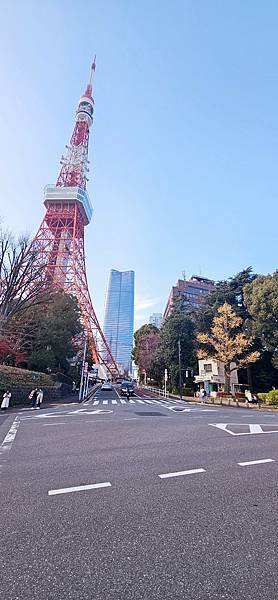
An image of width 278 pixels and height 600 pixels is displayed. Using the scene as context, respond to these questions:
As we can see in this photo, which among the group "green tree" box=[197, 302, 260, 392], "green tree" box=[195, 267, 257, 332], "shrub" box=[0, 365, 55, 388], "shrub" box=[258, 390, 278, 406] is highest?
"green tree" box=[195, 267, 257, 332]

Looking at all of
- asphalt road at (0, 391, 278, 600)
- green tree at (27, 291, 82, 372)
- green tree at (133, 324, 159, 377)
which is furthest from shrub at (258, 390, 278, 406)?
green tree at (133, 324, 159, 377)

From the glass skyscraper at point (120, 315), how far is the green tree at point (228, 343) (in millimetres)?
95312

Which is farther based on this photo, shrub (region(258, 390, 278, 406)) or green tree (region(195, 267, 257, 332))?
green tree (region(195, 267, 257, 332))

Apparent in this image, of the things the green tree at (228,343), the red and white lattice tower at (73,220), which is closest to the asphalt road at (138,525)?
the green tree at (228,343)

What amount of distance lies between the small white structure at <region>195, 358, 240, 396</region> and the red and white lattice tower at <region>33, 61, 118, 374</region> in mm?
15265

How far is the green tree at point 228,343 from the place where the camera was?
2900 cm

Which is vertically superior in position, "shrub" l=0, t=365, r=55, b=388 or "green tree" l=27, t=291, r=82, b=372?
"green tree" l=27, t=291, r=82, b=372

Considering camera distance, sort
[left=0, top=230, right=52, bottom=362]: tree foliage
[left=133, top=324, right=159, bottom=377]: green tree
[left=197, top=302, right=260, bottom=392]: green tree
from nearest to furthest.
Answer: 1. [left=0, top=230, right=52, bottom=362]: tree foliage
2. [left=197, top=302, right=260, bottom=392]: green tree
3. [left=133, top=324, right=159, bottom=377]: green tree

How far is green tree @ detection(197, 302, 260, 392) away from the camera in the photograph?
29.0m

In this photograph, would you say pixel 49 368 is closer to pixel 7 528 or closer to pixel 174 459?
pixel 174 459

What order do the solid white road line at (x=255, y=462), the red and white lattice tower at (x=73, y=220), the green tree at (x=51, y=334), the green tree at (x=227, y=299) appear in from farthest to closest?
the red and white lattice tower at (x=73, y=220) → the green tree at (x=227, y=299) → the green tree at (x=51, y=334) → the solid white road line at (x=255, y=462)

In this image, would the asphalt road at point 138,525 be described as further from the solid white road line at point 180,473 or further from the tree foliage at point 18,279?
the tree foliage at point 18,279

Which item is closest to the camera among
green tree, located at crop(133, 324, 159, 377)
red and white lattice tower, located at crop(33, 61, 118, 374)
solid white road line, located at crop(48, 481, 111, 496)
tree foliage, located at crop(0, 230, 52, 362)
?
solid white road line, located at crop(48, 481, 111, 496)

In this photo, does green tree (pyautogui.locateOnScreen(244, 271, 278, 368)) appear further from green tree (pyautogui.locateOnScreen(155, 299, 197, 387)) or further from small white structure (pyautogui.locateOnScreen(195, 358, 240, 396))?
green tree (pyautogui.locateOnScreen(155, 299, 197, 387))
